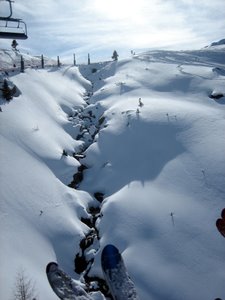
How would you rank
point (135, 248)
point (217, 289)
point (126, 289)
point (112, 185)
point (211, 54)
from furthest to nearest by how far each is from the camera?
1. point (211, 54)
2. point (112, 185)
3. point (135, 248)
4. point (217, 289)
5. point (126, 289)

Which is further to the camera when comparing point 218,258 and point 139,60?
point 139,60

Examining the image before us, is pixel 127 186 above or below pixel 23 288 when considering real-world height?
above

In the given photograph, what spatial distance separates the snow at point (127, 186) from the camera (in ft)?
37.1

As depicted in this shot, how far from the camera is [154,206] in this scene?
13984mm

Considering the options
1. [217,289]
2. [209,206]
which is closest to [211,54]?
[209,206]

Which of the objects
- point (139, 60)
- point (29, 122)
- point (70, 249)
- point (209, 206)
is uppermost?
point (139, 60)

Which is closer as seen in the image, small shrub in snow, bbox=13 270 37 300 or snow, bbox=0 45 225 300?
small shrub in snow, bbox=13 270 37 300

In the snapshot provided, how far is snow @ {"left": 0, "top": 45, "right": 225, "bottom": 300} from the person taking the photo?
11297mm

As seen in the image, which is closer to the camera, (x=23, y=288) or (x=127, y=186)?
(x=23, y=288)

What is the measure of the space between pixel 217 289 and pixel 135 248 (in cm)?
339

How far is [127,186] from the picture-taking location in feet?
52.7

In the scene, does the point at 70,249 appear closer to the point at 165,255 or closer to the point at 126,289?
the point at 165,255

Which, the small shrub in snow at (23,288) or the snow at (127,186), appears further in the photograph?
the snow at (127,186)

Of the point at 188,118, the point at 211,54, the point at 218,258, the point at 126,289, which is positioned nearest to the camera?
the point at 126,289
